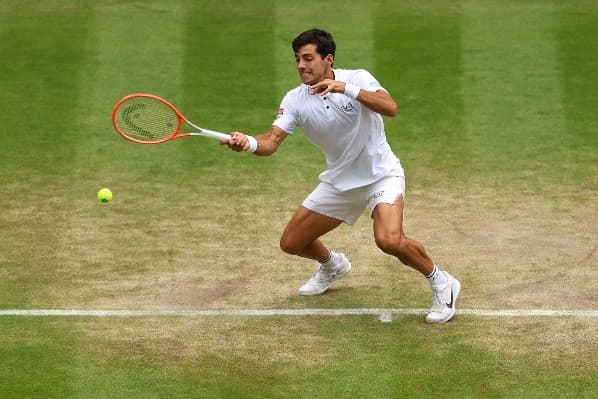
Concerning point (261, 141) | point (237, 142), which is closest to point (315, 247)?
point (261, 141)

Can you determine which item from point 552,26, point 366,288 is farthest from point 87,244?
point 552,26

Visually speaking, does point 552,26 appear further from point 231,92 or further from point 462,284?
point 462,284

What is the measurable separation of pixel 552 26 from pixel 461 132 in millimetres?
3531

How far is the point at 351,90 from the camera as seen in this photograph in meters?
12.2

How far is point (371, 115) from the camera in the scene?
→ 1291cm

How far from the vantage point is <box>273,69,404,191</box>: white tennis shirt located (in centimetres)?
1278

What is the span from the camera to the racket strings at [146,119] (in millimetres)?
12883

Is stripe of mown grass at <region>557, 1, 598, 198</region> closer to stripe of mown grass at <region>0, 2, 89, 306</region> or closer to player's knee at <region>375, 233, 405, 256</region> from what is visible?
player's knee at <region>375, 233, 405, 256</region>

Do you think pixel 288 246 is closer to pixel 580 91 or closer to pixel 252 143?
pixel 252 143

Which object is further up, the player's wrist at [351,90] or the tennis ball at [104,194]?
the player's wrist at [351,90]

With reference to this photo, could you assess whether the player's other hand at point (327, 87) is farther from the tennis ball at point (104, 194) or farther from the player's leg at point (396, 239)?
the tennis ball at point (104, 194)

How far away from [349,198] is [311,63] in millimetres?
1418

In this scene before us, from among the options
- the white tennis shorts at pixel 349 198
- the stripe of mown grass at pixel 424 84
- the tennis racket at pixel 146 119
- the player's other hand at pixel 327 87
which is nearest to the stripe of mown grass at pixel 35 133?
the tennis racket at pixel 146 119

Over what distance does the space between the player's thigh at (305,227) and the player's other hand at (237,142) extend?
126cm
